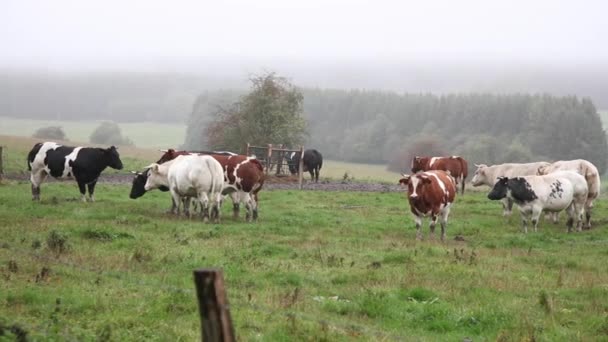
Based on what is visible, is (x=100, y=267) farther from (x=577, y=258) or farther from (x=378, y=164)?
(x=378, y=164)

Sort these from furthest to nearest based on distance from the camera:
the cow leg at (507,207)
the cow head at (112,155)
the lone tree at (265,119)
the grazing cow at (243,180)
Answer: the lone tree at (265,119)
the cow leg at (507,207)
the cow head at (112,155)
the grazing cow at (243,180)

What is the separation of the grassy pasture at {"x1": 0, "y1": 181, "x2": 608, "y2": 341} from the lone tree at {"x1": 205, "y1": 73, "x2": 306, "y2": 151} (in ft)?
109

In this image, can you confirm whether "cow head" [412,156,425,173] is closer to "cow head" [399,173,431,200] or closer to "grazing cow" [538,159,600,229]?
"grazing cow" [538,159,600,229]

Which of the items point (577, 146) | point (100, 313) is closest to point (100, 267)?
point (100, 313)

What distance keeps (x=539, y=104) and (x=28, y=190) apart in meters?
98.0

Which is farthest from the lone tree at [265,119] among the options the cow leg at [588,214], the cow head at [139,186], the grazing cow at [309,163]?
the cow leg at [588,214]

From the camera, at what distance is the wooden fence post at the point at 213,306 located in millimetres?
6113

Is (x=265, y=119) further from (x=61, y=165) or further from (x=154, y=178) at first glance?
(x=61, y=165)

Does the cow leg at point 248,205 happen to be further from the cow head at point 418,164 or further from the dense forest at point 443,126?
the dense forest at point 443,126

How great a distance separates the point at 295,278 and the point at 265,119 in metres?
44.2

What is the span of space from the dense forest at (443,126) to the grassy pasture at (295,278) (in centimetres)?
6962

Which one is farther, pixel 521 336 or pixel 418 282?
pixel 418 282

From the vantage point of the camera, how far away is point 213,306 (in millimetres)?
6203

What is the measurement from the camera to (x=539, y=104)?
11456cm
